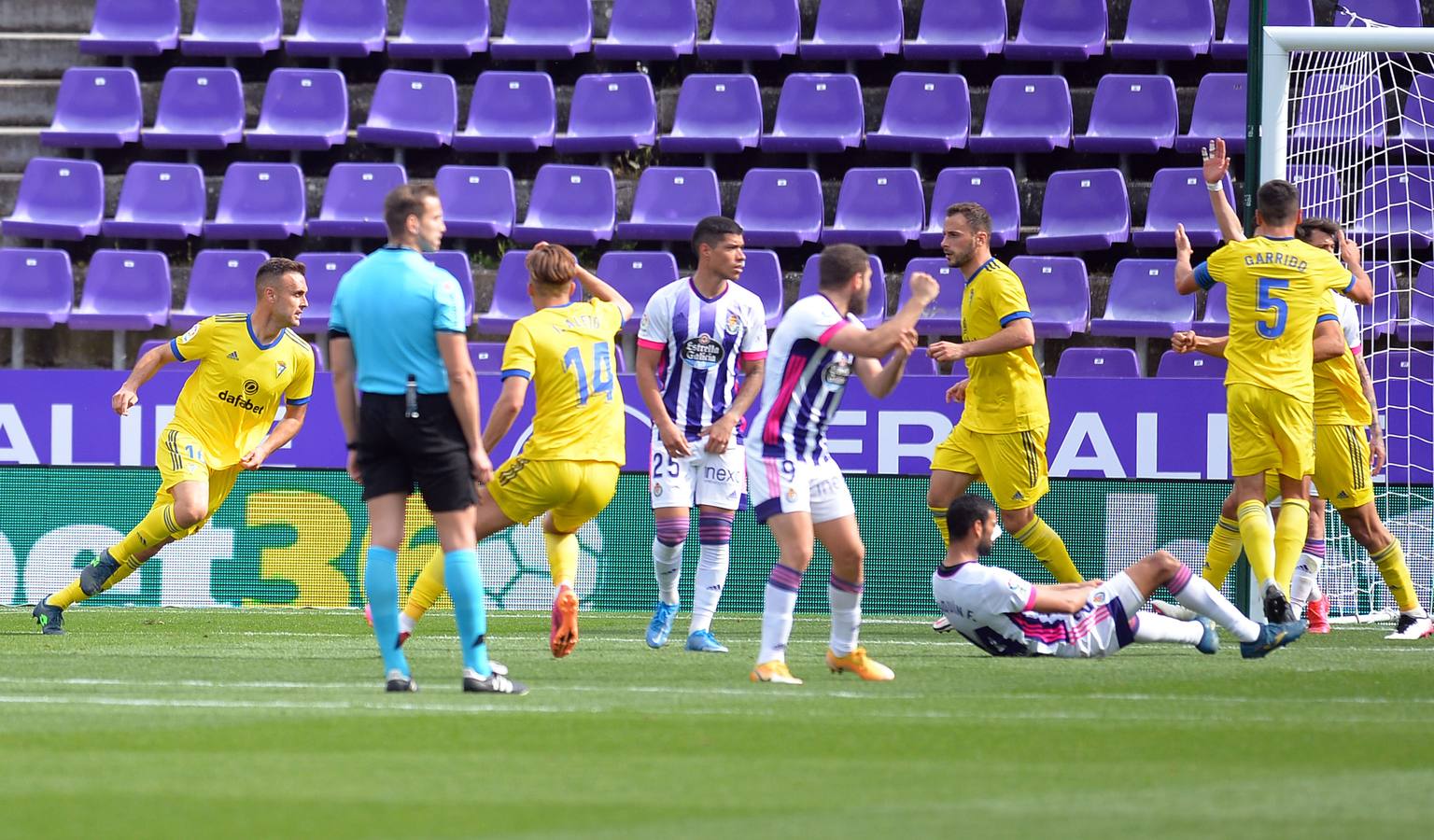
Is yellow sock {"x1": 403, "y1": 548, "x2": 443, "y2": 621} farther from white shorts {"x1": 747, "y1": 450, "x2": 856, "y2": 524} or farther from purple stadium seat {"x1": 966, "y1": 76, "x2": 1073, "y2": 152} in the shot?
purple stadium seat {"x1": 966, "y1": 76, "x2": 1073, "y2": 152}

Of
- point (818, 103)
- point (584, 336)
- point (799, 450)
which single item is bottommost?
point (799, 450)

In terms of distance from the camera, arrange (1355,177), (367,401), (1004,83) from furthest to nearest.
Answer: (1004,83) → (1355,177) → (367,401)

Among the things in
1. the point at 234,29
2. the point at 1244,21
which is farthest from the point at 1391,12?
the point at 234,29

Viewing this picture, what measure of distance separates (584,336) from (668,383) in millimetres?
811

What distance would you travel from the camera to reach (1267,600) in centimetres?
882

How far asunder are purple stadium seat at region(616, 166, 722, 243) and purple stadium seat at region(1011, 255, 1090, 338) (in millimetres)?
2702

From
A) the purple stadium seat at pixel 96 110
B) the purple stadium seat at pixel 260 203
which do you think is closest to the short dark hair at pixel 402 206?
the purple stadium seat at pixel 260 203

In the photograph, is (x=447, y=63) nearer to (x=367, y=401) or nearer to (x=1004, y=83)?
(x=1004, y=83)

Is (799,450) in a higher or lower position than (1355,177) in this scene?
lower

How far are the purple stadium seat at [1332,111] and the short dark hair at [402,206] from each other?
22.4ft

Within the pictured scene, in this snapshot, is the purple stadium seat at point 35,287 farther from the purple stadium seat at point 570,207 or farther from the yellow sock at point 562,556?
the yellow sock at point 562,556

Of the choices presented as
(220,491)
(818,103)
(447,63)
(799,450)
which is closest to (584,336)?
(799,450)

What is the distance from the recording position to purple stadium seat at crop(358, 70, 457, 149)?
1711 centimetres

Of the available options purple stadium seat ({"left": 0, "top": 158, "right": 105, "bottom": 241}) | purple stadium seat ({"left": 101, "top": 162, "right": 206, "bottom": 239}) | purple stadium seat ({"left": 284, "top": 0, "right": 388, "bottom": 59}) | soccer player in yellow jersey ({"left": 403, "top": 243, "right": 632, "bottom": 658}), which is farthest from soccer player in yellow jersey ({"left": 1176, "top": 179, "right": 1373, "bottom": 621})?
purple stadium seat ({"left": 0, "top": 158, "right": 105, "bottom": 241})
